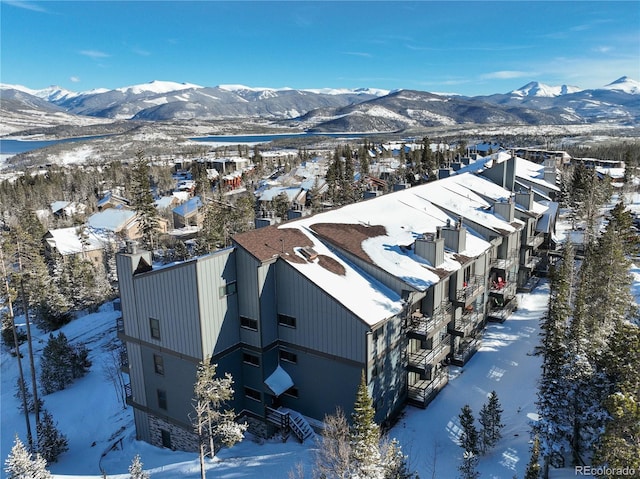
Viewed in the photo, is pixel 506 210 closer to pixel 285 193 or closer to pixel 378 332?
pixel 378 332

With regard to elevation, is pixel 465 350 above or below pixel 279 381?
below

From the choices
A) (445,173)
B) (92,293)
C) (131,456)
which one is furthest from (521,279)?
(92,293)

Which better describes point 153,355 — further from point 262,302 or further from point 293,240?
point 293,240

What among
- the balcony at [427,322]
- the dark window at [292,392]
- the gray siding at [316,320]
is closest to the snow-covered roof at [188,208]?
the dark window at [292,392]

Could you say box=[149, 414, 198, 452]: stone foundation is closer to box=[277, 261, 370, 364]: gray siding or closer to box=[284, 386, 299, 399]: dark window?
box=[284, 386, 299, 399]: dark window

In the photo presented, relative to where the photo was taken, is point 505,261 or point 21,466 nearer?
point 21,466

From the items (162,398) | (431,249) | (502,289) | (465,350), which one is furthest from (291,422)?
(502,289)

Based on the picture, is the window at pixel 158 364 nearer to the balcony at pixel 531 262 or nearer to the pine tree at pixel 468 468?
the pine tree at pixel 468 468
